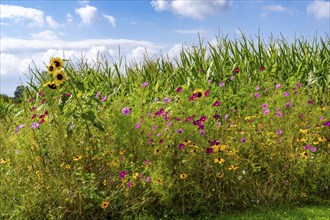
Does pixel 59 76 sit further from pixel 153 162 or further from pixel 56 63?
pixel 153 162

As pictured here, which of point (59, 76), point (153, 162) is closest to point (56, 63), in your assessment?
point (59, 76)

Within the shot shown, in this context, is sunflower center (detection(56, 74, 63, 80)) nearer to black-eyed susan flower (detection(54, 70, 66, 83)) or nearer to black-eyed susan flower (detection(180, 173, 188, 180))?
black-eyed susan flower (detection(54, 70, 66, 83))

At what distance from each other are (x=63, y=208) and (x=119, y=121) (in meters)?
1.11

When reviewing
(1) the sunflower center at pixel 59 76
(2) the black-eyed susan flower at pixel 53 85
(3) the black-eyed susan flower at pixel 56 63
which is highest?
(3) the black-eyed susan flower at pixel 56 63

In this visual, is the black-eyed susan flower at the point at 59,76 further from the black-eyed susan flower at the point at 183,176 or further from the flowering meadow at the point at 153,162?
the black-eyed susan flower at the point at 183,176

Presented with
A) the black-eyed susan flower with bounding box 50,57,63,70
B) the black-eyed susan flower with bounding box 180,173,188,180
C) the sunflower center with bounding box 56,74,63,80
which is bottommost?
the black-eyed susan flower with bounding box 180,173,188,180

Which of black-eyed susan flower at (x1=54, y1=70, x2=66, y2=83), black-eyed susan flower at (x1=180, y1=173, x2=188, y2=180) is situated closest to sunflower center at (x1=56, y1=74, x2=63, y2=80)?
black-eyed susan flower at (x1=54, y1=70, x2=66, y2=83)

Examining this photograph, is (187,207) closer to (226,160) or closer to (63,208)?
(226,160)

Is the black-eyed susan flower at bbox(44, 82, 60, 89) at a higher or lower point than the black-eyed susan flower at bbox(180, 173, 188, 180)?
higher

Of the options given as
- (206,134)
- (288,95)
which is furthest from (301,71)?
(206,134)

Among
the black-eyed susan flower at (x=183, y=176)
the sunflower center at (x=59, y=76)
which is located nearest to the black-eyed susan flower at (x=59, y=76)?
the sunflower center at (x=59, y=76)

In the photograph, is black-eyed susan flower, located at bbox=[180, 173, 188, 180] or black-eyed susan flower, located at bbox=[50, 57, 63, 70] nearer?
black-eyed susan flower, located at bbox=[180, 173, 188, 180]

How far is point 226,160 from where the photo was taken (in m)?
5.08

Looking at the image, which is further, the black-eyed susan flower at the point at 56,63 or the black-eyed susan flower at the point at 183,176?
the black-eyed susan flower at the point at 56,63
